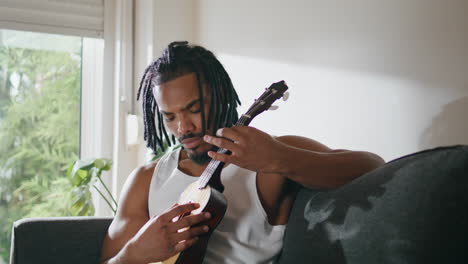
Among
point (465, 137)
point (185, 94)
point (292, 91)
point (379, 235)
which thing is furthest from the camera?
point (292, 91)

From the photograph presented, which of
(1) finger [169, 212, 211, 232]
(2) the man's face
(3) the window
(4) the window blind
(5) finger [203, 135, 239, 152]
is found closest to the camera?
(5) finger [203, 135, 239, 152]

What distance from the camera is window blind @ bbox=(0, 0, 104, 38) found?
284 cm

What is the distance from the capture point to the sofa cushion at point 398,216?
0.89 metres

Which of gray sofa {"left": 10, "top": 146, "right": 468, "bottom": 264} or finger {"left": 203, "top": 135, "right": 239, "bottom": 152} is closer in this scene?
gray sofa {"left": 10, "top": 146, "right": 468, "bottom": 264}

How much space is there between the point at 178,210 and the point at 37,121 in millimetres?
1986

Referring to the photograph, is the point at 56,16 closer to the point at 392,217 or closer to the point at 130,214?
the point at 130,214

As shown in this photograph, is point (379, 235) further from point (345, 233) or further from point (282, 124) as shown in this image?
point (282, 124)

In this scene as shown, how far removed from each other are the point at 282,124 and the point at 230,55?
55cm

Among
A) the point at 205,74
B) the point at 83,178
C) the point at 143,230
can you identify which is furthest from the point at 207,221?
the point at 83,178

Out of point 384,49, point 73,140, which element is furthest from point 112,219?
point 73,140

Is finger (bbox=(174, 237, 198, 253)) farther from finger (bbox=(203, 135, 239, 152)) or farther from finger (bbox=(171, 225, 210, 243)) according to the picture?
finger (bbox=(203, 135, 239, 152))

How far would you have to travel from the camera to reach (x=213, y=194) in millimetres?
1311

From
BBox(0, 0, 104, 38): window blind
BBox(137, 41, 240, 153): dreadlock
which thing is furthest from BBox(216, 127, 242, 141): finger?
BBox(0, 0, 104, 38): window blind

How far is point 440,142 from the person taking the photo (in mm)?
1326
